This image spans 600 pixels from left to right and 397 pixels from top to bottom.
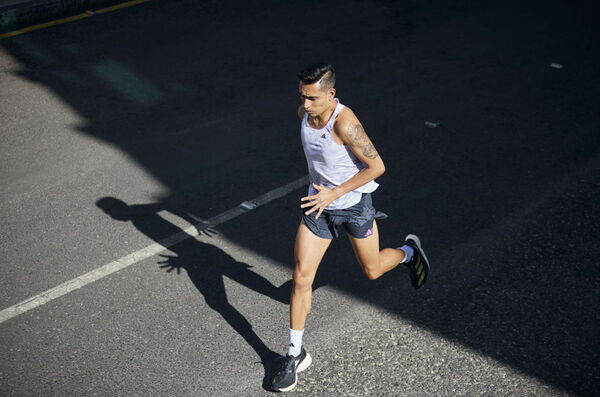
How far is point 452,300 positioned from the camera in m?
6.02

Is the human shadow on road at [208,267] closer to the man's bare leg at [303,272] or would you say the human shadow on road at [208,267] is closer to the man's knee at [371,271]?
the man's bare leg at [303,272]

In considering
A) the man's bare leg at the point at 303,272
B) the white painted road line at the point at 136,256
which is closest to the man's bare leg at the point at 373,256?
the man's bare leg at the point at 303,272

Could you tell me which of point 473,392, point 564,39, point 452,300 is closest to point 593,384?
point 473,392

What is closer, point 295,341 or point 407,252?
point 295,341

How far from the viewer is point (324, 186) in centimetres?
525

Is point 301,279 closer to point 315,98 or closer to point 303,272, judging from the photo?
point 303,272

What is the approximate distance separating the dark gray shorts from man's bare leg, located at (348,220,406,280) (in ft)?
0.24

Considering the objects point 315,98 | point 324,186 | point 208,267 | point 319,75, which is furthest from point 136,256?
point 319,75

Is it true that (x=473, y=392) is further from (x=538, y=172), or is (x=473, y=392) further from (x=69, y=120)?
(x=69, y=120)

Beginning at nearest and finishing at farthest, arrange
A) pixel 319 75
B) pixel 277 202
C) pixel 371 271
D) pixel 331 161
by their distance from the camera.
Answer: pixel 319 75 < pixel 331 161 < pixel 371 271 < pixel 277 202

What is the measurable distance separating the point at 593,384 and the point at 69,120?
6.91 meters

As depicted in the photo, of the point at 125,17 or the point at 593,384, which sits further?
the point at 125,17

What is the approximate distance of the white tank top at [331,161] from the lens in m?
5.04

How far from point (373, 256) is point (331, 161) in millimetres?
939
